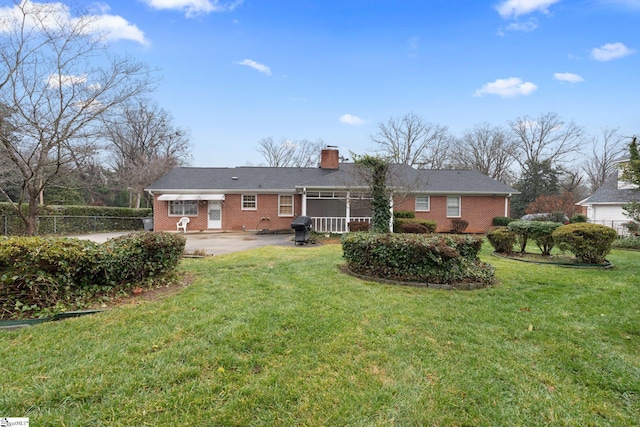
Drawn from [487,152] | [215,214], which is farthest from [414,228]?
[487,152]

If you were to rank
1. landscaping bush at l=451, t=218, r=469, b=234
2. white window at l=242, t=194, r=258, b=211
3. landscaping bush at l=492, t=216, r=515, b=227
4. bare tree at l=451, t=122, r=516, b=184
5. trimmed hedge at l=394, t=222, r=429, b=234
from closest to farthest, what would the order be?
trimmed hedge at l=394, t=222, r=429, b=234
landscaping bush at l=451, t=218, r=469, b=234
landscaping bush at l=492, t=216, r=515, b=227
white window at l=242, t=194, r=258, b=211
bare tree at l=451, t=122, r=516, b=184

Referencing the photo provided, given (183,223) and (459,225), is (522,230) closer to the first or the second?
(459,225)

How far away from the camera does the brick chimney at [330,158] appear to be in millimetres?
21109

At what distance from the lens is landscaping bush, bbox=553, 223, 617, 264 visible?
25.1 ft

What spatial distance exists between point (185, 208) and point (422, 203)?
14992mm

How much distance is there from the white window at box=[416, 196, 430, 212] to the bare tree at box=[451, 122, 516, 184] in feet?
71.9

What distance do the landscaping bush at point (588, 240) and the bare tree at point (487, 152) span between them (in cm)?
3146

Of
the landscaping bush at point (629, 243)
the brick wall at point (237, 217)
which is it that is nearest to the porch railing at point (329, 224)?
the brick wall at point (237, 217)

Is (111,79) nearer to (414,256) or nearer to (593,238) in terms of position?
(414,256)

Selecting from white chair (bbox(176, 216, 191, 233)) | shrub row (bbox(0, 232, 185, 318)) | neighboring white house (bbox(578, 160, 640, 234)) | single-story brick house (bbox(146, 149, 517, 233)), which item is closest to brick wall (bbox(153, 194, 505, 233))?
single-story brick house (bbox(146, 149, 517, 233))

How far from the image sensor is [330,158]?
2114 cm

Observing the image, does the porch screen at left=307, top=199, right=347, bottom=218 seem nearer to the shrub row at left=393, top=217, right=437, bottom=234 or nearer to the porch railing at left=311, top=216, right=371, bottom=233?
the porch railing at left=311, top=216, right=371, bottom=233

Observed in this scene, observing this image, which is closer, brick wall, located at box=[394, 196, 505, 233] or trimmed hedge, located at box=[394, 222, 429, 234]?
trimmed hedge, located at box=[394, 222, 429, 234]

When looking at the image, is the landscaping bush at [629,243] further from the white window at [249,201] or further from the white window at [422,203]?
the white window at [249,201]
